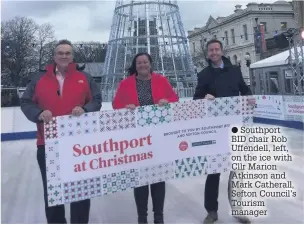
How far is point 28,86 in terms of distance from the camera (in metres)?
2.37

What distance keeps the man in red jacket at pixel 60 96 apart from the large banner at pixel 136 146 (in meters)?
0.10

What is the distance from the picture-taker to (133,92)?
2.61 m

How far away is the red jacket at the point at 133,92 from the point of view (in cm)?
261

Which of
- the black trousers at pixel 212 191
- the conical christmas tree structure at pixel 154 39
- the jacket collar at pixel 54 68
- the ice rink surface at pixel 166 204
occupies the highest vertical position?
the conical christmas tree structure at pixel 154 39

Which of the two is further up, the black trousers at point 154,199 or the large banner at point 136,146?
the large banner at point 136,146

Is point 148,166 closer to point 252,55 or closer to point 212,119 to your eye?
point 212,119

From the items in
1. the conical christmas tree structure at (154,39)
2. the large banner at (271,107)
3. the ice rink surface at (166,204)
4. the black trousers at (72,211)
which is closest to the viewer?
the black trousers at (72,211)

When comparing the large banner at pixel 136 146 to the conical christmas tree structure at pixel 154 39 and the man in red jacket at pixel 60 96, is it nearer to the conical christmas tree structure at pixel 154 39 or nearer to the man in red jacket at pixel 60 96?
the man in red jacket at pixel 60 96

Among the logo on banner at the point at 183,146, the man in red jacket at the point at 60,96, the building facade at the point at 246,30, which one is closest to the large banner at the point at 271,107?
the logo on banner at the point at 183,146

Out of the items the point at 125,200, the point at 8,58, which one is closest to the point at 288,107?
the point at 125,200

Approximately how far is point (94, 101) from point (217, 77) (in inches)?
40.5

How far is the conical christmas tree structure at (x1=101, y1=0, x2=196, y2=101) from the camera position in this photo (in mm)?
11344

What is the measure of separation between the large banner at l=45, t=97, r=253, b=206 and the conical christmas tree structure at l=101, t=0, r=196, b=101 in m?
8.48

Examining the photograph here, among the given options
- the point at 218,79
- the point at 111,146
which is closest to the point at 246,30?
the point at 218,79
